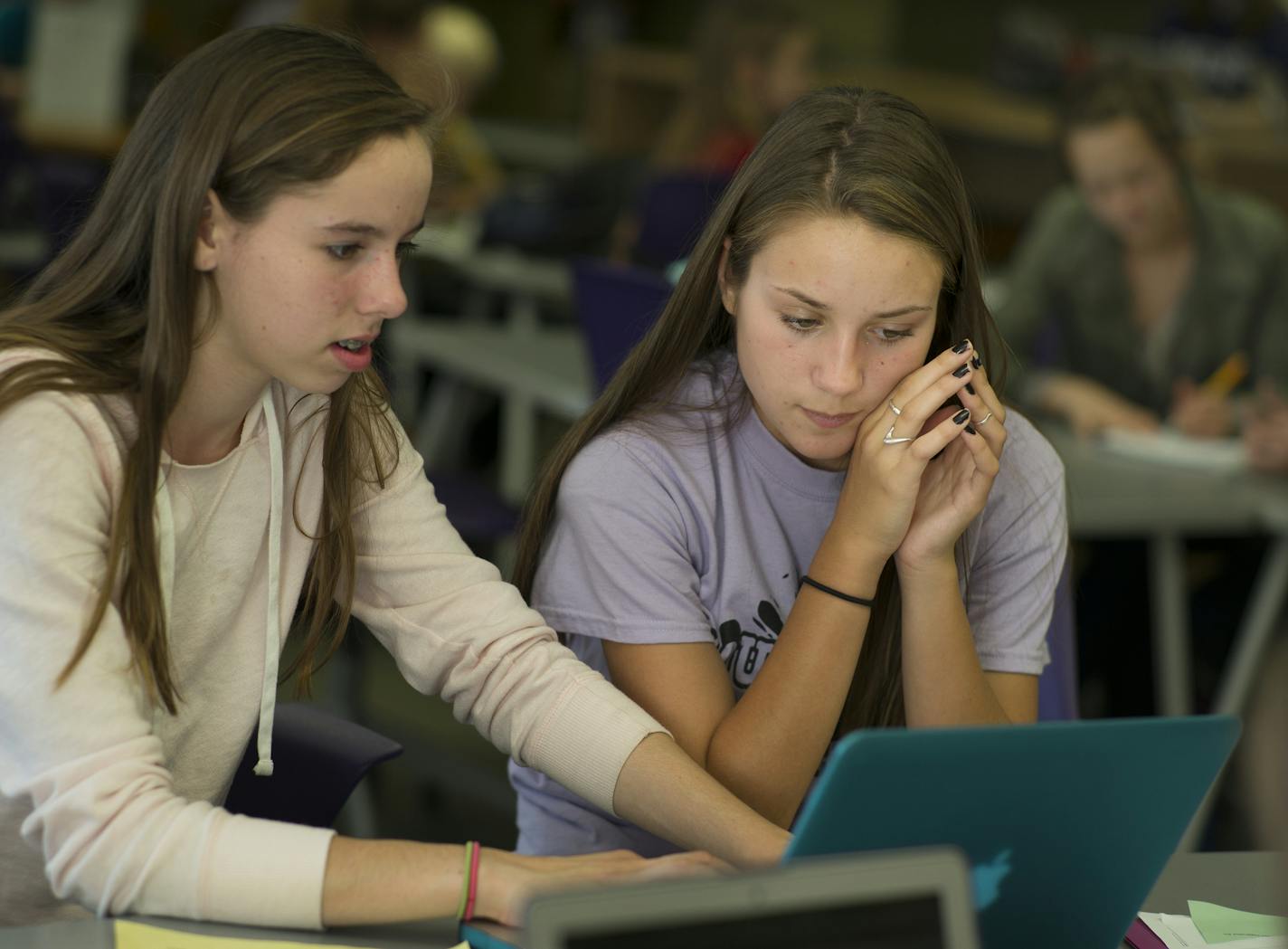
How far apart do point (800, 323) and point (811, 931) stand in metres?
0.67

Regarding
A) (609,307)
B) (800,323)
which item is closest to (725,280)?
(800,323)

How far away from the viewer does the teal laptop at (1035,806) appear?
0.86 m

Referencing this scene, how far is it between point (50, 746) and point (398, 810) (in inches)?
74.4

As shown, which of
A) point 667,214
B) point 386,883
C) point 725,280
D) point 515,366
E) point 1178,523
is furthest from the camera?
point 667,214

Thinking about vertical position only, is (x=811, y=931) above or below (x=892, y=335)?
below

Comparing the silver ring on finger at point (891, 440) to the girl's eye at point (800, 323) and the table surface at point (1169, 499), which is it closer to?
the girl's eye at point (800, 323)

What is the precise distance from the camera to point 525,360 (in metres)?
3.10

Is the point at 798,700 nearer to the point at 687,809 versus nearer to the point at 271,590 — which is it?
the point at 687,809

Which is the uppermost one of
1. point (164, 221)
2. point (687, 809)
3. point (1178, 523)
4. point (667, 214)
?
point (667, 214)

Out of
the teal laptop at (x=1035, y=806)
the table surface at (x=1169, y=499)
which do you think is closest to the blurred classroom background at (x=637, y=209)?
the table surface at (x=1169, y=499)

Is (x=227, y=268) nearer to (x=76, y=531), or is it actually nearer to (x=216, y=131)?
(x=216, y=131)

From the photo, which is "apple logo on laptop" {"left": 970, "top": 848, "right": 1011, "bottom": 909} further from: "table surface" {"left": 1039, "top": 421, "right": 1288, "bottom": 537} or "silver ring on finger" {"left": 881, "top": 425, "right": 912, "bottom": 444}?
"table surface" {"left": 1039, "top": 421, "right": 1288, "bottom": 537}

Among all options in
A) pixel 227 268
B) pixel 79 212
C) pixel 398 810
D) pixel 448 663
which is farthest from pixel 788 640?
pixel 398 810

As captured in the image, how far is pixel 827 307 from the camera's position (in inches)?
50.8
